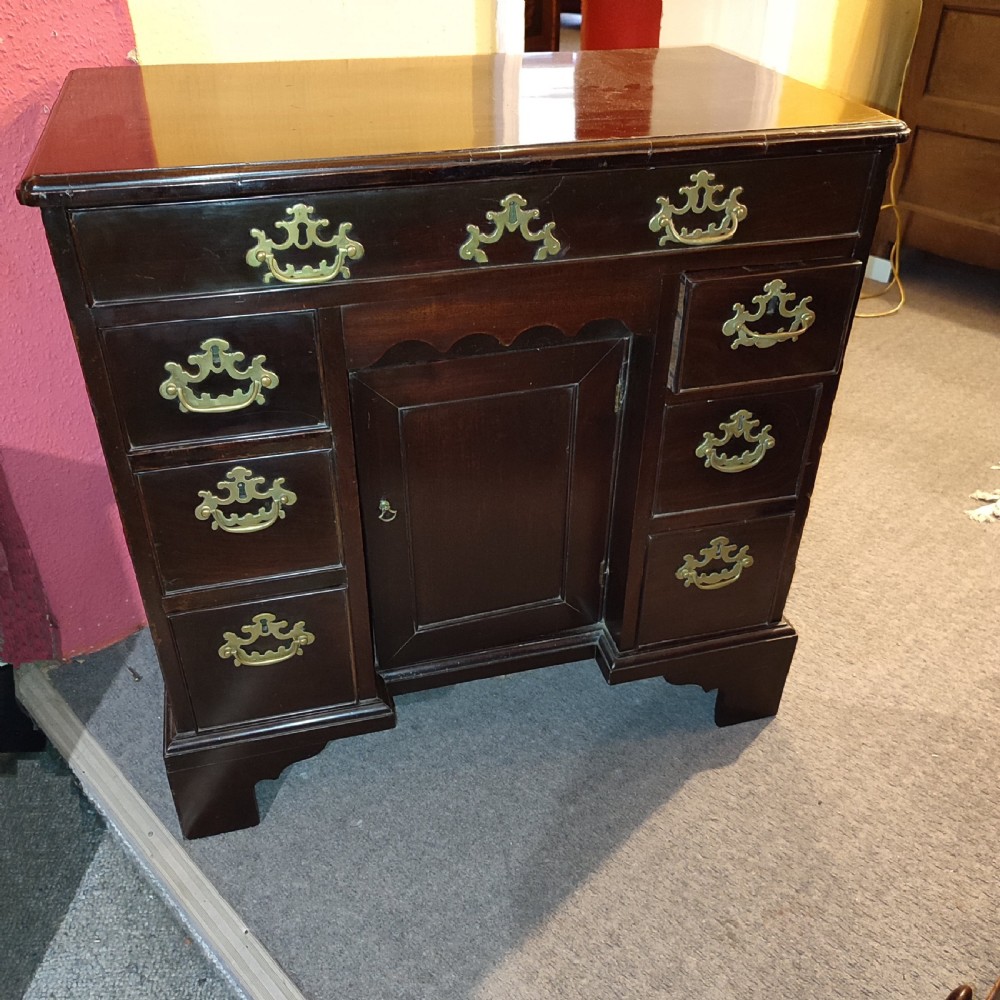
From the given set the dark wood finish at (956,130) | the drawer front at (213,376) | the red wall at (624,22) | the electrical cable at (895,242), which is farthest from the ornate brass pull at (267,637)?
the dark wood finish at (956,130)

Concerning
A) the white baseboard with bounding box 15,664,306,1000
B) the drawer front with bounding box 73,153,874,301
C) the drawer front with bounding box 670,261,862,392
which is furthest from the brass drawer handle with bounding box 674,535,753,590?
the white baseboard with bounding box 15,664,306,1000

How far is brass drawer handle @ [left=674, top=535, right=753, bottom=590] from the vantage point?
4.30 ft

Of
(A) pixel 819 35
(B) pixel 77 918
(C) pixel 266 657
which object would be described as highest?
(A) pixel 819 35

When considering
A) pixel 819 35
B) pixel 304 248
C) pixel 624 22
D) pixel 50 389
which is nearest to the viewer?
pixel 304 248

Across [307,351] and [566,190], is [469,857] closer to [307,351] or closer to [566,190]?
[307,351]

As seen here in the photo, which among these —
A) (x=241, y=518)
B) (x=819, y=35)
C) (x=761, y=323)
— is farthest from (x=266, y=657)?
(x=819, y=35)

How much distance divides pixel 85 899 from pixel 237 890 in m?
0.20

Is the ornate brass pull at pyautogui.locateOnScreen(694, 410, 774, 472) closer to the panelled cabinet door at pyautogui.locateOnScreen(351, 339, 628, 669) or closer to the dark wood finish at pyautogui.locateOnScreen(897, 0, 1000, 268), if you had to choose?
the panelled cabinet door at pyautogui.locateOnScreen(351, 339, 628, 669)

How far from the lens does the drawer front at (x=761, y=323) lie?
1092mm

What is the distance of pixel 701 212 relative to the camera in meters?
1.03

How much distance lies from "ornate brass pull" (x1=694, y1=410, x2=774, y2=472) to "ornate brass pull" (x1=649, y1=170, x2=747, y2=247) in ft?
0.81

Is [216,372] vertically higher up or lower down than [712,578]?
higher up

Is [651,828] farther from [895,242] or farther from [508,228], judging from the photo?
[895,242]

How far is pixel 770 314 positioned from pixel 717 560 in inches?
14.8
